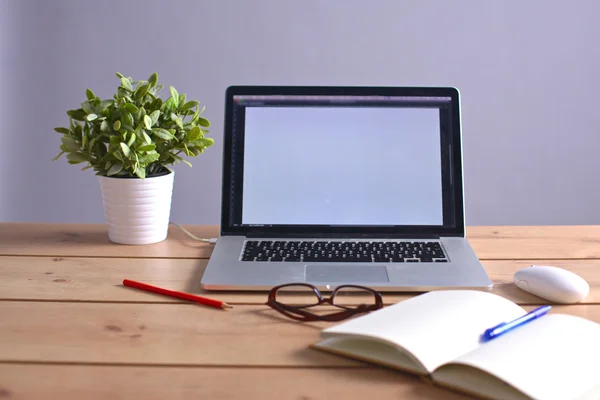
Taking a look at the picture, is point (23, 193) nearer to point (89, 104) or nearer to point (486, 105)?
point (89, 104)

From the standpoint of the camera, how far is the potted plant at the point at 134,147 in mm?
1121

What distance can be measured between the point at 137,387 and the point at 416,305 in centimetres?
34

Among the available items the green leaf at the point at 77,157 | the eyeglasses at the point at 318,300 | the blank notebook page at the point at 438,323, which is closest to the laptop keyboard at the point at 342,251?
the eyeglasses at the point at 318,300

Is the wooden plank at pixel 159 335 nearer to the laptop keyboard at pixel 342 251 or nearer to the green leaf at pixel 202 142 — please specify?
the laptop keyboard at pixel 342 251

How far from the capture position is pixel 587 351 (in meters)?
0.70

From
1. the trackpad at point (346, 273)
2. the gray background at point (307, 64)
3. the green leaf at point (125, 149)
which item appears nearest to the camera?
the trackpad at point (346, 273)

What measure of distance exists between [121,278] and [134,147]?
229mm

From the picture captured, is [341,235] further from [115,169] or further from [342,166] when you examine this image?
[115,169]

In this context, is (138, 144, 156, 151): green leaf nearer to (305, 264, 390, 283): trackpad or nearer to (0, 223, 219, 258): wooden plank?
(0, 223, 219, 258): wooden plank

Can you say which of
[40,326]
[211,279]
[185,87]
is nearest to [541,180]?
[185,87]

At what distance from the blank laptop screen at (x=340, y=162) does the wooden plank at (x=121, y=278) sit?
0.54 ft

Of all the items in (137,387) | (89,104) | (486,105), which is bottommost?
(137,387)

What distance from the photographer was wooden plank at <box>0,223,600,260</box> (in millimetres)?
1150

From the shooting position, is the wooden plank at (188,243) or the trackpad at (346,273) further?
the wooden plank at (188,243)
